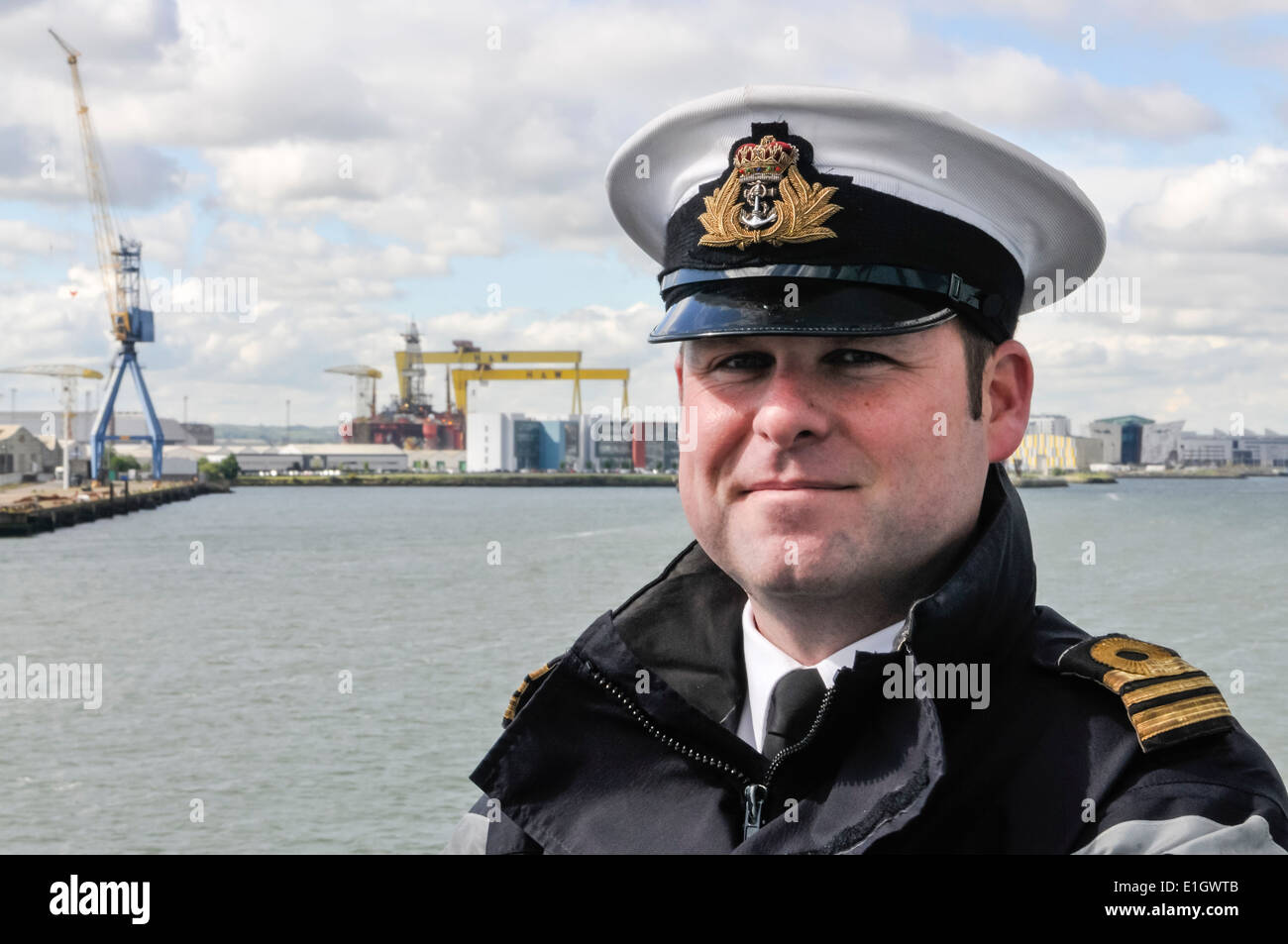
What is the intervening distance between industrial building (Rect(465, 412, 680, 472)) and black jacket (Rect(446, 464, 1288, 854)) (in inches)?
3353

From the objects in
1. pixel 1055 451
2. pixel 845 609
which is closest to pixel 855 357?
pixel 845 609

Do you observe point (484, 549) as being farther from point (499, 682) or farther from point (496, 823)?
point (496, 823)

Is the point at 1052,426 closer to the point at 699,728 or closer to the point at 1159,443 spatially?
the point at 1159,443

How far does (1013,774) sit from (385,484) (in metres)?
90.4

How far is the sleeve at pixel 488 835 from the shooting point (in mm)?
1395

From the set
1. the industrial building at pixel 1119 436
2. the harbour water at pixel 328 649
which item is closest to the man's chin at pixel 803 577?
the harbour water at pixel 328 649

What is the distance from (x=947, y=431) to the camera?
3.96 feet

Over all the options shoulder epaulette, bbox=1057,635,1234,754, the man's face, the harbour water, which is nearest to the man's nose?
the man's face

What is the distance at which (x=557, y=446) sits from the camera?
9119 centimetres

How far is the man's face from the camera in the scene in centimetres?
117

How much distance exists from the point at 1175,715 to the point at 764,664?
1.35 feet

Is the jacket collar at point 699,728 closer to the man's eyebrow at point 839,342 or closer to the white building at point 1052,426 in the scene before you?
the man's eyebrow at point 839,342

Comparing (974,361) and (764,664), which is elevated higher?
(974,361)
